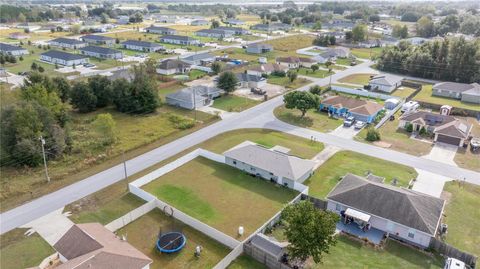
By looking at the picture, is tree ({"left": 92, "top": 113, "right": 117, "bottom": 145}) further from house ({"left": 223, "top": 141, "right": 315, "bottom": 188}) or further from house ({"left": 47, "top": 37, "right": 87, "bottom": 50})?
house ({"left": 47, "top": 37, "right": 87, "bottom": 50})

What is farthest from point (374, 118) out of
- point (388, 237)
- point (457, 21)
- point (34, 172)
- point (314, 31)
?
point (457, 21)

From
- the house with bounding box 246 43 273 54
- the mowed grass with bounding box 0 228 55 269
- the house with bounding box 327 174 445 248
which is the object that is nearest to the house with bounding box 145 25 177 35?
the house with bounding box 246 43 273 54

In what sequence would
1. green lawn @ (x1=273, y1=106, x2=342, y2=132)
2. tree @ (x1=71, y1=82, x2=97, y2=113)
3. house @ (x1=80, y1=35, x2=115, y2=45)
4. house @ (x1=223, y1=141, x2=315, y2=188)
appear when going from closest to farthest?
house @ (x1=223, y1=141, x2=315, y2=188) < green lawn @ (x1=273, y1=106, x2=342, y2=132) < tree @ (x1=71, y1=82, x2=97, y2=113) < house @ (x1=80, y1=35, x2=115, y2=45)

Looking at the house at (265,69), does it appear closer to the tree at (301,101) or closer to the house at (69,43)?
the tree at (301,101)

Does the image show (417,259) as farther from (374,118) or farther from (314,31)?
(314,31)

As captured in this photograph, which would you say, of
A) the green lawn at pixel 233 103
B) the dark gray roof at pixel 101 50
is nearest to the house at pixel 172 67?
the green lawn at pixel 233 103

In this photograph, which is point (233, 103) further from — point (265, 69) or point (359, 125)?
point (359, 125)
